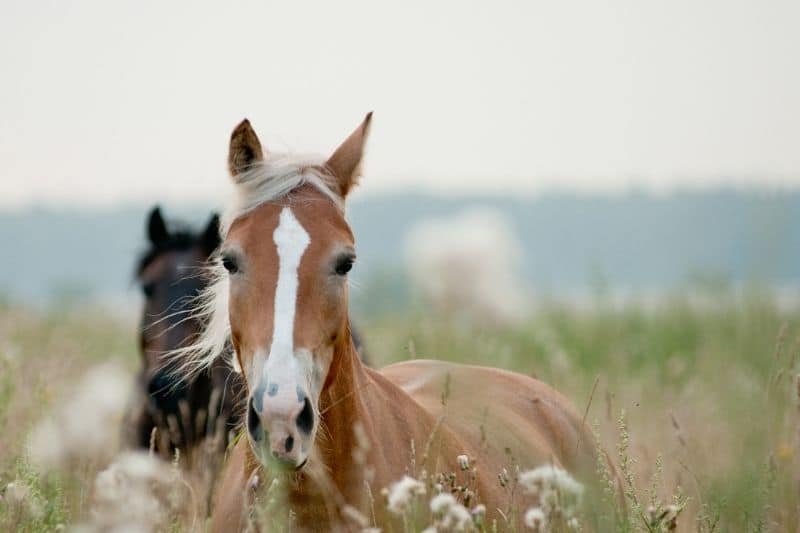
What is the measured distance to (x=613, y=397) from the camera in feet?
17.9

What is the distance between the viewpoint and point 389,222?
167625 millimetres

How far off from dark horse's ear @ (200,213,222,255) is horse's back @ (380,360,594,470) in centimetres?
235

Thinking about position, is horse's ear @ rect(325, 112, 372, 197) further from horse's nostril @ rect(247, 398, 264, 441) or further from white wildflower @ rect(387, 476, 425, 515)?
white wildflower @ rect(387, 476, 425, 515)

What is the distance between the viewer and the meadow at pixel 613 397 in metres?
3.85

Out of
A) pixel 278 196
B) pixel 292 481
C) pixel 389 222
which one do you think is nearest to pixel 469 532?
pixel 292 481

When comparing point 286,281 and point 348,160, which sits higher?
point 348,160

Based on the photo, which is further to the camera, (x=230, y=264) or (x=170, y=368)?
(x=170, y=368)

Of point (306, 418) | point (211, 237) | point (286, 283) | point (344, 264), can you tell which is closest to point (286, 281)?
point (286, 283)

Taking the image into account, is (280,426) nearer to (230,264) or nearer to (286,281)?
(286,281)

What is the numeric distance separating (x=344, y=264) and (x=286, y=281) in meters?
0.30

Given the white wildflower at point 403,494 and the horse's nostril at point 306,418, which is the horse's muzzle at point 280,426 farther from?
the white wildflower at point 403,494

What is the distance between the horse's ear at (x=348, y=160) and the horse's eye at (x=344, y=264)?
1.61 ft

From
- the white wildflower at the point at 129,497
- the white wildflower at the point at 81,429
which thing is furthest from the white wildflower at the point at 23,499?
the white wildflower at the point at 81,429

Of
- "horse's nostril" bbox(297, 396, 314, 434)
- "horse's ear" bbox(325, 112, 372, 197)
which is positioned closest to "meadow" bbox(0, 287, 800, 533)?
"horse's nostril" bbox(297, 396, 314, 434)
